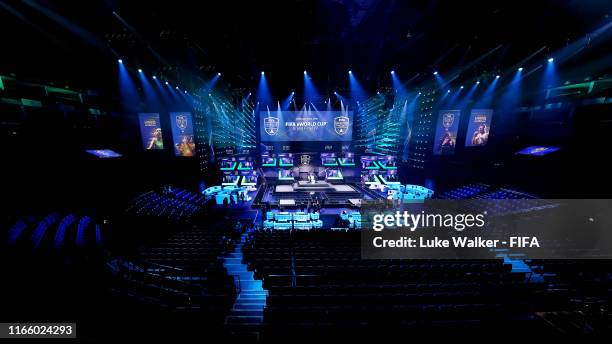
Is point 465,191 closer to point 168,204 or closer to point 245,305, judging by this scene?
point 245,305

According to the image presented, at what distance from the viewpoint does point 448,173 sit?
63.3 ft

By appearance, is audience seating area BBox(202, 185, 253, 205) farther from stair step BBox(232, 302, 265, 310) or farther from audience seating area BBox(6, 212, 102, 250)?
stair step BBox(232, 302, 265, 310)

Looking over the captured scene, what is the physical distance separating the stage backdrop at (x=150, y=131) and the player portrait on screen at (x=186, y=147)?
47.4 inches

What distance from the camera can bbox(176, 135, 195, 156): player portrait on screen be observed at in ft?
58.4

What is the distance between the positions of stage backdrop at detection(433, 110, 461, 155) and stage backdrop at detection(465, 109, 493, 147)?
90 centimetres

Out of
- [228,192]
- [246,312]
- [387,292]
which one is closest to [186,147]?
[228,192]

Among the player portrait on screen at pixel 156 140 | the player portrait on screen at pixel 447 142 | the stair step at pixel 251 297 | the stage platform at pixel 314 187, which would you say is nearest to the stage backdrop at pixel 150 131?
the player portrait on screen at pixel 156 140

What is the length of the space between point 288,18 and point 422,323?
32.5 ft

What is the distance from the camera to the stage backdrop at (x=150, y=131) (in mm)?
16312

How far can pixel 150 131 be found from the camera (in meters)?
16.7

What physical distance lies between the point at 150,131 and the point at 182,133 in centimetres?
209

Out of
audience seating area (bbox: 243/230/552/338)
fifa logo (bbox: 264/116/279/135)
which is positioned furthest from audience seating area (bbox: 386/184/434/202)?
audience seating area (bbox: 243/230/552/338)

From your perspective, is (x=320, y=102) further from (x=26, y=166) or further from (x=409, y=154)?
(x=26, y=166)

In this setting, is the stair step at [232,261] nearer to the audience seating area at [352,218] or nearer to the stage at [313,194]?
the audience seating area at [352,218]
